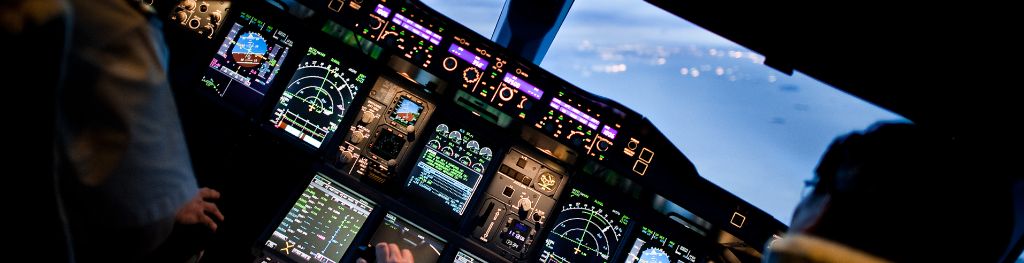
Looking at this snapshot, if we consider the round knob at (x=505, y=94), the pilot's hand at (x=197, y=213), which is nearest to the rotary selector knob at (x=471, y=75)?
the round knob at (x=505, y=94)

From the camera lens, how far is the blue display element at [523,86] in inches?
127

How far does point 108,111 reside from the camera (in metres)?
0.59

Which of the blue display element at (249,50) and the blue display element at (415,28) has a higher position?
the blue display element at (415,28)

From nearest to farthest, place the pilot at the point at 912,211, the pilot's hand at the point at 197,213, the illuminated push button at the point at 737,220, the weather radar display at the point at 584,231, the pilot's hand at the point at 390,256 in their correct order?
the pilot at the point at 912,211, the pilot's hand at the point at 197,213, the pilot's hand at the point at 390,256, the illuminated push button at the point at 737,220, the weather radar display at the point at 584,231

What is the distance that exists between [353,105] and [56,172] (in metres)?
2.84

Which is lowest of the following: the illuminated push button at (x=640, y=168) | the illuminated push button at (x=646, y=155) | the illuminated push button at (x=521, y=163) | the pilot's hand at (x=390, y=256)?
the pilot's hand at (x=390, y=256)

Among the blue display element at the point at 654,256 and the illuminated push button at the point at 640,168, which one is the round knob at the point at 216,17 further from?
the blue display element at the point at 654,256

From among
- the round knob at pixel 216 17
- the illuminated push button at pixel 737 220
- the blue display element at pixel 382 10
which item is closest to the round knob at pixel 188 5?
the round knob at pixel 216 17

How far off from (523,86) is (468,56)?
36 centimetres

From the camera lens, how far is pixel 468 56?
3240mm

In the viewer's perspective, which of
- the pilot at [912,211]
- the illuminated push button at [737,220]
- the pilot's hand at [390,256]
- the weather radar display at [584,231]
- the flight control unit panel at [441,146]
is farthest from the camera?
the weather radar display at [584,231]

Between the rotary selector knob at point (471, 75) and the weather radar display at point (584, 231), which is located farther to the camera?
the weather radar display at point (584, 231)

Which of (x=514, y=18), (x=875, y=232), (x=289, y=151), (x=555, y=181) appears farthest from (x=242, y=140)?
(x=875, y=232)

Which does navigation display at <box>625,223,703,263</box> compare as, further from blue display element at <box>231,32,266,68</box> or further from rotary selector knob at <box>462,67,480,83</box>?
blue display element at <box>231,32,266,68</box>
